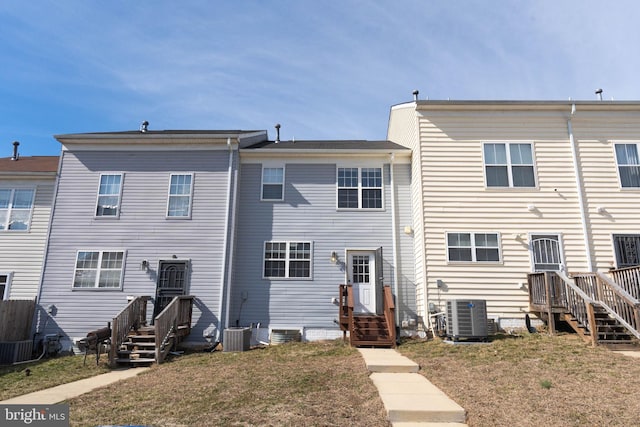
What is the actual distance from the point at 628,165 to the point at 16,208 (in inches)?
781

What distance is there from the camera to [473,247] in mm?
11094

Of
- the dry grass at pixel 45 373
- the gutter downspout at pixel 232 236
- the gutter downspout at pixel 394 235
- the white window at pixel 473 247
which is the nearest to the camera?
the dry grass at pixel 45 373

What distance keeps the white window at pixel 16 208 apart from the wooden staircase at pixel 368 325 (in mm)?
11170

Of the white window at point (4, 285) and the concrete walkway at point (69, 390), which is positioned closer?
the concrete walkway at point (69, 390)

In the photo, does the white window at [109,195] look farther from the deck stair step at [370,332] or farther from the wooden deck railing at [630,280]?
the wooden deck railing at [630,280]

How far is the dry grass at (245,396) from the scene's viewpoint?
471 cm

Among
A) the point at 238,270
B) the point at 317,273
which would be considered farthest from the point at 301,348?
the point at 238,270

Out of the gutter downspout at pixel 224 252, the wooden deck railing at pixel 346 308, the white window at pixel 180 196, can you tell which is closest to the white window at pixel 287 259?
the gutter downspout at pixel 224 252

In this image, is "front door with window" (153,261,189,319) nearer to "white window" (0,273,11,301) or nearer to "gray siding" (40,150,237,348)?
"gray siding" (40,150,237,348)

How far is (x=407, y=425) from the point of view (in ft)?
14.7

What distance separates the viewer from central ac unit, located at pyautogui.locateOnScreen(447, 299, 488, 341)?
30.4ft

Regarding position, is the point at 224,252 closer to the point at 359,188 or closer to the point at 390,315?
the point at 359,188

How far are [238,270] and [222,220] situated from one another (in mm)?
1645

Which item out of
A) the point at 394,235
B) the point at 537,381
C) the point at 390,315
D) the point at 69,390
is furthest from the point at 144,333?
the point at 537,381
